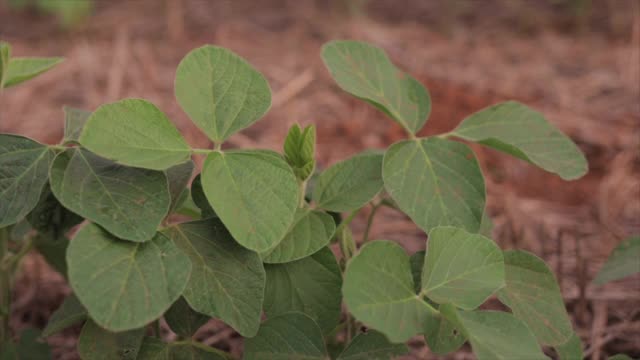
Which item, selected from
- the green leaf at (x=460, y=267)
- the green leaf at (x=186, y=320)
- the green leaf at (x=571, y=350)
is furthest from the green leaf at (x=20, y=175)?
the green leaf at (x=571, y=350)

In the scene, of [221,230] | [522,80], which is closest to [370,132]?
[522,80]

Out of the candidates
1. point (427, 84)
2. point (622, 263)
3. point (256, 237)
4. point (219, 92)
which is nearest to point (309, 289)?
point (256, 237)

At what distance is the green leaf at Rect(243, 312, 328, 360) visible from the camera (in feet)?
3.28

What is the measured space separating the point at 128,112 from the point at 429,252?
404mm

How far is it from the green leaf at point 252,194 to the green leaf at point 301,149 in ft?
0.20

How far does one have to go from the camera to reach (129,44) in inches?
142

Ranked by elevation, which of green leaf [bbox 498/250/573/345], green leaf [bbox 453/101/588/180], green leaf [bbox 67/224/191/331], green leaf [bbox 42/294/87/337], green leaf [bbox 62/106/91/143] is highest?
green leaf [bbox 453/101/588/180]

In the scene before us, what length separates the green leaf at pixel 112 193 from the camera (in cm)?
92

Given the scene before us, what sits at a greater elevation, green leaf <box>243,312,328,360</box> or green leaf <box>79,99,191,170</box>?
green leaf <box>79,99,191,170</box>

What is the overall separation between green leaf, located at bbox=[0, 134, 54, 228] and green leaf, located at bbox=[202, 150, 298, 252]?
0.22 metres

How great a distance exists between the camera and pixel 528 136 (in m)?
1.20

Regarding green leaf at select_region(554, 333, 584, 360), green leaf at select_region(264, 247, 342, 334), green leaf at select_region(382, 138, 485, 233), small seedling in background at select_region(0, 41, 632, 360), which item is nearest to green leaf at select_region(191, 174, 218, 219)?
small seedling in background at select_region(0, 41, 632, 360)

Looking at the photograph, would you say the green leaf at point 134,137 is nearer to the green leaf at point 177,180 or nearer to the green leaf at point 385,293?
the green leaf at point 177,180

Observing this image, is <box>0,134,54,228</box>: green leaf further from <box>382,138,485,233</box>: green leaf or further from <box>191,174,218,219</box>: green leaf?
<box>382,138,485,233</box>: green leaf
